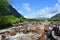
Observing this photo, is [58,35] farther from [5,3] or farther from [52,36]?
[5,3]

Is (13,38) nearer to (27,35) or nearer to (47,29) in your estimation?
(27,35)

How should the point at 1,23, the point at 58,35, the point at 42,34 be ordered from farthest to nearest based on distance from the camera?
the point at 1,23 < the point at 42,34 < the point at 58,35

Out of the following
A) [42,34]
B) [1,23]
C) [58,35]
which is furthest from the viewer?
[1,23]

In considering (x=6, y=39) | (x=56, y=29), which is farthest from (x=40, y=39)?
(x=6, y=39)

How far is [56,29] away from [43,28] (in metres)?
0.37

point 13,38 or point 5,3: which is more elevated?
point 5,3

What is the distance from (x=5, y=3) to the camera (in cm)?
5678

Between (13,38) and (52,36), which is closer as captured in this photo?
(52,36)

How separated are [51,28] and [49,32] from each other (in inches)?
5.9

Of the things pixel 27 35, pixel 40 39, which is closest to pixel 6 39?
pixel 27 35

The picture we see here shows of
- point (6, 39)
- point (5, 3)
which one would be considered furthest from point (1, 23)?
point (6, 39)

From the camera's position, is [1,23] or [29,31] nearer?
[29,31]

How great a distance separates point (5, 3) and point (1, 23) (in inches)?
241

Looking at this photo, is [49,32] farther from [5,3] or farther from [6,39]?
[5,3]
